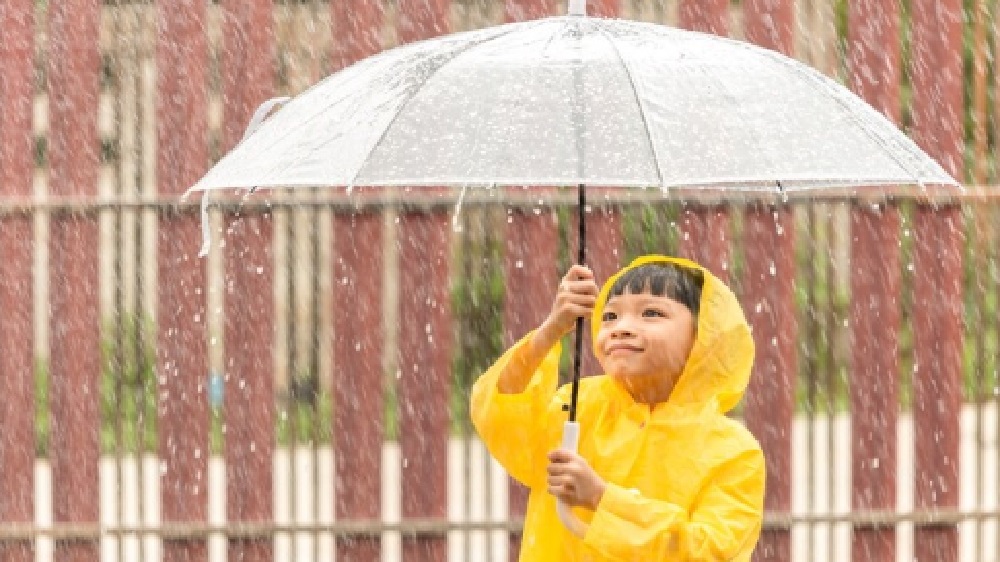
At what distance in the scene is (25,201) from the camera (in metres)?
6.58

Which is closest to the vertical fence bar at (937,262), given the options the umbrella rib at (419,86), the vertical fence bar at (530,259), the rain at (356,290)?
the rain at (356,290)

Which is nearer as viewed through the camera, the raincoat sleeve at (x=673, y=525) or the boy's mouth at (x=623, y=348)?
the raincoat sleeve at (x=673, y=525)

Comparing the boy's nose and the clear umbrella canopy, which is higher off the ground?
the clear umbrella canopy

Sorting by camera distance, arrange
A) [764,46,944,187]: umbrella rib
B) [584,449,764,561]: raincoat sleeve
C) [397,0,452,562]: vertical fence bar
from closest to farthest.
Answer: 1. [764,46,944,187]: umbrella rib
2. [584,449,764,561]: raincoat sleeve
3. [397,0,452,562]: vertical fence bar

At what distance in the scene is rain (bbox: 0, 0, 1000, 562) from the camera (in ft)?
21.5

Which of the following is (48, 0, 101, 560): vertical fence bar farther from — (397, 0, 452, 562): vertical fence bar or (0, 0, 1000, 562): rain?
(397, 0, 452, 562): vertical fence bar

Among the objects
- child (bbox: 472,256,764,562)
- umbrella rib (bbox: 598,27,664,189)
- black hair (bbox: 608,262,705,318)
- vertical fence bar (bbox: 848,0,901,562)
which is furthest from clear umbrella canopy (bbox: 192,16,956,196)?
vertical fence bar (bbox: 848,0,901,562)

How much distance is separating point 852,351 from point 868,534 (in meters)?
0.63

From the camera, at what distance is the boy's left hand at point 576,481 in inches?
172

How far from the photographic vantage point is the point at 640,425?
15.2 feet

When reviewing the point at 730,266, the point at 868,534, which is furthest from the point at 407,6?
the point at 868,534

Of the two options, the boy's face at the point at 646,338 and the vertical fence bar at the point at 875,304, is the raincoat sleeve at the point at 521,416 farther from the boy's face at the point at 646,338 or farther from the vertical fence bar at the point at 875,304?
the vertical fence bar at the point at 875,304

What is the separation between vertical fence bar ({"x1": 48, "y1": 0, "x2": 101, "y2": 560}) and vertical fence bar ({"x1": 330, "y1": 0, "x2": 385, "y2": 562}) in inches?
31.1

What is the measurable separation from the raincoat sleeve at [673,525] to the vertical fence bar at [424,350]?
2162mm
